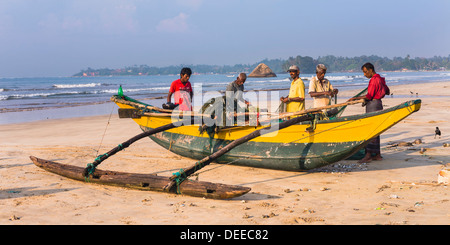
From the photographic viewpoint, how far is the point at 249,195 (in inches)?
263

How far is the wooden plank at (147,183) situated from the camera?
6.23 meters

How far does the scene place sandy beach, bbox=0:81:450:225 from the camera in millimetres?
5449

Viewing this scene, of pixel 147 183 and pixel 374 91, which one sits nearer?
pixel 147 183

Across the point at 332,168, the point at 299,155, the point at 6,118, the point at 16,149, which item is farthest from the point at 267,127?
the point at 6,118

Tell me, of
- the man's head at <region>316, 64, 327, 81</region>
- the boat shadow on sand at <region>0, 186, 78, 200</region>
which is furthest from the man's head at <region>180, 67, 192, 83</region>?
the boat shadow on sand at <region>0, 186, 78, 200</region>

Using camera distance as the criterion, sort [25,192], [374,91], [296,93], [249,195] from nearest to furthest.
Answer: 1. [249,195]
2. [25,192]
3. [374,91]
4. [296,93]

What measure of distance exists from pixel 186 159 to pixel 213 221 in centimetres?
450

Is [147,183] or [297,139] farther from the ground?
[297,139]

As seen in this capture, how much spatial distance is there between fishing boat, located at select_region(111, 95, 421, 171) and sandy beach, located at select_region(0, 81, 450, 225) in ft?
0.97

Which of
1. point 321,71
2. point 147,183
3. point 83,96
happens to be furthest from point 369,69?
point 83,96

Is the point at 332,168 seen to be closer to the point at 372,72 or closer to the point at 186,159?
the point at 372,72

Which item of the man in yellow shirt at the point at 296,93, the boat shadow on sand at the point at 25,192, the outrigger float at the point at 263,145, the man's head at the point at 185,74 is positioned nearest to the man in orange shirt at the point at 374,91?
the outrigger float at the point at 263,145

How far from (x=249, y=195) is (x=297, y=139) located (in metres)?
1.66

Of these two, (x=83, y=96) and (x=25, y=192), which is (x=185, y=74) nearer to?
(x=25, y=192)
